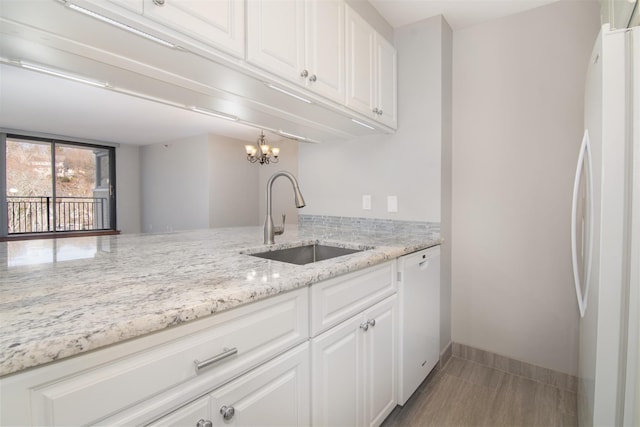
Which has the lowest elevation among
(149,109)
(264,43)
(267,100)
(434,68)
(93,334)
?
(93,334)

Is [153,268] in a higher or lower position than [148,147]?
lower

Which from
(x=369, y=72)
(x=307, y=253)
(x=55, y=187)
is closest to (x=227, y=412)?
(x=307, y=253)

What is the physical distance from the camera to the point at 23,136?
18.5 feet

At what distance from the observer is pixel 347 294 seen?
1194mm

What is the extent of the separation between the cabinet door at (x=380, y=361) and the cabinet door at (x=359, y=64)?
111cm

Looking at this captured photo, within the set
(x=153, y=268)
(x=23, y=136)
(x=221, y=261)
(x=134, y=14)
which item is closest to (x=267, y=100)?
(x=134, y=14)

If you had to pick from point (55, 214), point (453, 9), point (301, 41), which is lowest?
point (55, 214)

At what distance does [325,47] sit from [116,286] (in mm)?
1382

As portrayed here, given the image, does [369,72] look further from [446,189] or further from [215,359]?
[215,359]

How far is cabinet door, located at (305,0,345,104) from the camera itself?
1.45m

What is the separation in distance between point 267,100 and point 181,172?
5761mm

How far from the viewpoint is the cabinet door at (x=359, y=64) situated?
172 centimetres

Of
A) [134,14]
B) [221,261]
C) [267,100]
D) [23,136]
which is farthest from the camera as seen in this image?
[23,136]

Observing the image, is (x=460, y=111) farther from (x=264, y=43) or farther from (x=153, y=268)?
(x=153, y=268)
